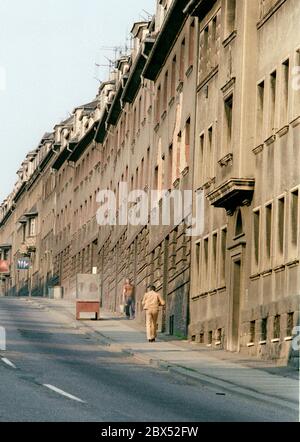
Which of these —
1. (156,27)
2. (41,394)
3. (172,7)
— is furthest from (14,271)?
(41,394)

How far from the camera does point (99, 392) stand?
23.5 meters

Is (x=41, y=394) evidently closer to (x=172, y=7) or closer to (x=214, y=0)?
(x=214, y=0)

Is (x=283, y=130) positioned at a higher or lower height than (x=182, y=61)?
lower

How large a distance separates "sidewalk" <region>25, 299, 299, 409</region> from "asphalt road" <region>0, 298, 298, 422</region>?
0.36 metres

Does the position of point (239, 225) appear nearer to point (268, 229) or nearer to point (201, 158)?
point (268, 229)

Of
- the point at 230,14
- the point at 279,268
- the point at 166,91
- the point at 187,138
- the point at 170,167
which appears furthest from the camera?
the point at 166,91

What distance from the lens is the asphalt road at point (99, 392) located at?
62.5ft

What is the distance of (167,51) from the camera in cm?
5497

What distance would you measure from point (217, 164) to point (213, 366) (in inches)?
406

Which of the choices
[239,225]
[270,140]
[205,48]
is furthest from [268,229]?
[205,48]

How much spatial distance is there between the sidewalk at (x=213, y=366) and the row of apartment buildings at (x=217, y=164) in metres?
0.98

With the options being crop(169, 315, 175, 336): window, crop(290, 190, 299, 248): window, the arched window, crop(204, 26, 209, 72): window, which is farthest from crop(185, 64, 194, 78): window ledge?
crop(290, 190, 299, 248): window

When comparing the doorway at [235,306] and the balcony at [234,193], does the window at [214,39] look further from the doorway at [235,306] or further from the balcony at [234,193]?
the doorway at [235,306]

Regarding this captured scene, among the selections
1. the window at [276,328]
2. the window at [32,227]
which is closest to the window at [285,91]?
the window at [276,328]
